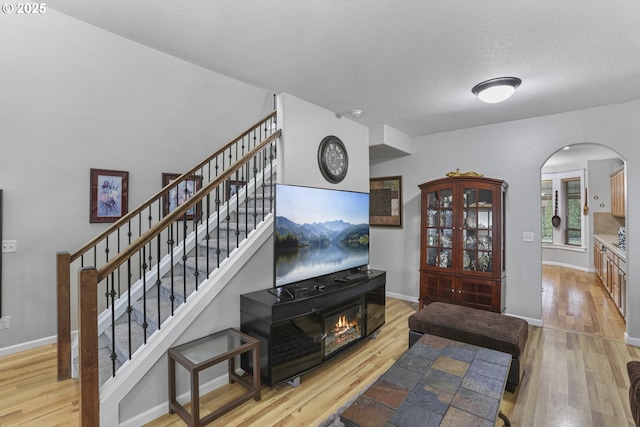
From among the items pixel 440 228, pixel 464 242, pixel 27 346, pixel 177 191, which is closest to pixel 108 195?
pixel 177 191

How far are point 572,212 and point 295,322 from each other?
8.12 m

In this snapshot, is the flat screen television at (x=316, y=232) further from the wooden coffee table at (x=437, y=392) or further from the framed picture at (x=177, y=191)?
the framed picture at (x=177, y=191)

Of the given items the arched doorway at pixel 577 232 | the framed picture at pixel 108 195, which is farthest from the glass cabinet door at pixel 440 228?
the framed picture at pixel 108 195

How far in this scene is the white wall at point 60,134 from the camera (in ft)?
9.39

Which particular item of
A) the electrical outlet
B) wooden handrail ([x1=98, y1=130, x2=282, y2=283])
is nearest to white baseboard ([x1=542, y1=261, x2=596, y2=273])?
wooden handrail ([x1=98, y1=130, x2=282, y2=283])

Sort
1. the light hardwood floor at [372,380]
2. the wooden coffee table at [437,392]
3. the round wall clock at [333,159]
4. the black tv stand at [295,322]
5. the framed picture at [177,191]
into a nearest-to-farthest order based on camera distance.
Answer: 1. the wooden coffee table at [437,392]
2. the light hardwood floor at [372,380]
3. the black tv stand at [295,322]
4. the round wall clock at [333,159]
5. the framed picture at [177,191]

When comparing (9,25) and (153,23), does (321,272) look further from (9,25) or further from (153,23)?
(9,25)

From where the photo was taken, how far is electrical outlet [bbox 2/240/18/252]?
2.84 meters

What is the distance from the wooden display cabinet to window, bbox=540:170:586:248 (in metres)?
4.47

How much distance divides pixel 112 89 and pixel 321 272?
2975 mm

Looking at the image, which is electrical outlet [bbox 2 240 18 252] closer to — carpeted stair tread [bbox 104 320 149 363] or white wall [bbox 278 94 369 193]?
carpeted stair tread [bbox 104 320 149 363]

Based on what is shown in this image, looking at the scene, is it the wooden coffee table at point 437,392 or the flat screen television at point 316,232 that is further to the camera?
the flat screen television at point 316,232

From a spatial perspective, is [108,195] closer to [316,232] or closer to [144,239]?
[144,239]

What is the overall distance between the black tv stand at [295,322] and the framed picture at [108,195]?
76.1 inches
